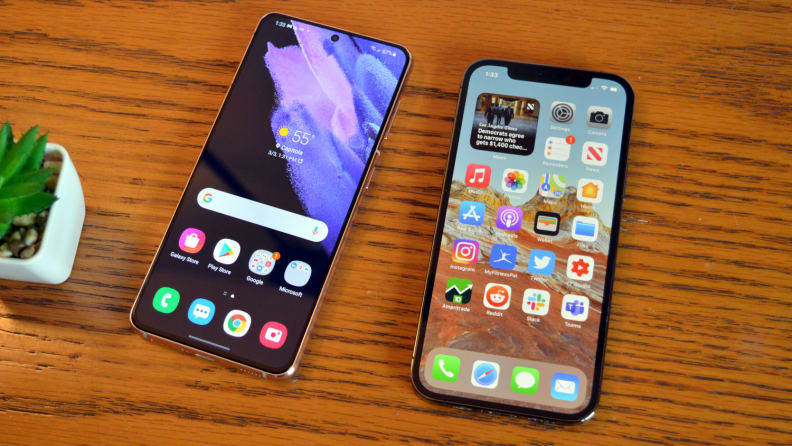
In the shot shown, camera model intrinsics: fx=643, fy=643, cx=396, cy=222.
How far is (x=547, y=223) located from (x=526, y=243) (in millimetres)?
23

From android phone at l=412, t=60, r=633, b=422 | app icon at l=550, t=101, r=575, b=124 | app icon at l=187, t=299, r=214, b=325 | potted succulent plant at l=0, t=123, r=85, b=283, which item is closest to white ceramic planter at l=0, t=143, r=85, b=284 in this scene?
potted succulent plant at l=0, t=123, r=85, b=283

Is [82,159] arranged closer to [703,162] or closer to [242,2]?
[242,2]

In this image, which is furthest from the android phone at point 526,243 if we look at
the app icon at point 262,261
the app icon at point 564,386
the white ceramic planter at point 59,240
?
the white ceramic planter at point 59,240

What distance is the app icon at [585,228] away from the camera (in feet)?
1.63

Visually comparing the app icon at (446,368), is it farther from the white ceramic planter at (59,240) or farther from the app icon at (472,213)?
the white ceramic planter at (59,240)

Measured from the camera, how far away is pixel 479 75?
21.2 inches

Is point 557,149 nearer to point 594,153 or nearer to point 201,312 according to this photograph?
point 594,153

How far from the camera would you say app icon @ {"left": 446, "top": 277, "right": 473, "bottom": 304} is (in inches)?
19.1

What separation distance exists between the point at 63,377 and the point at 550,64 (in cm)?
47

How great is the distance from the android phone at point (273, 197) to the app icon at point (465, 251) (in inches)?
3.5

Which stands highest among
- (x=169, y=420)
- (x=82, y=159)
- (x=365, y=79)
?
(x=365, y=79)

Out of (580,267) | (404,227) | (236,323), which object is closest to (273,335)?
(236,323)

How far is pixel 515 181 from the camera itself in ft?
1.68

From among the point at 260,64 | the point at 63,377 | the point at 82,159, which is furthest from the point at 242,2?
the point at 63,377
